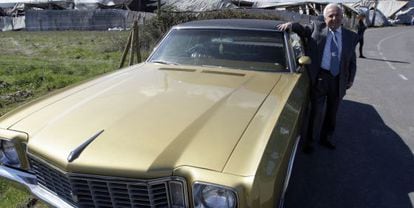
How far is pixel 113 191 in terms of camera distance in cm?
224

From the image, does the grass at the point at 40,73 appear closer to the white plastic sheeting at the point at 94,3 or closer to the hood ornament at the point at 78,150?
the hood ornament at the point at 78,150

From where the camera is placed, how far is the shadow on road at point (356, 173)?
3.61 metres

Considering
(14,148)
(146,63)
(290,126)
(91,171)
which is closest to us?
(91,171)

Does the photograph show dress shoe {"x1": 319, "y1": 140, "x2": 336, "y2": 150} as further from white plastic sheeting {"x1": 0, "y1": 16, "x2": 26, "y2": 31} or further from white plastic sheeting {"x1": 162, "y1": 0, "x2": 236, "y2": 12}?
white plastic sheeting {"x1": 0, "y1": 16, "x2": 26, "y2": 31}

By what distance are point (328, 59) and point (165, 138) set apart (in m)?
2.70

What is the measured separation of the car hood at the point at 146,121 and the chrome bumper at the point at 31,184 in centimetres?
31

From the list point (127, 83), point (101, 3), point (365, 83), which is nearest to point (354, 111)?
point (365, 83)

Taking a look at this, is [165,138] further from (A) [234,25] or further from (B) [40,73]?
(B) [40,73]

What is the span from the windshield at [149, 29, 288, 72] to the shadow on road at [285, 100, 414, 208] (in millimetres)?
1205

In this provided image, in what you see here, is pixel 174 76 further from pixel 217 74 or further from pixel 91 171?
pixel 91 171

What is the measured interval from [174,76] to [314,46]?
1780 mm

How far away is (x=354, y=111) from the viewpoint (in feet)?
21.4

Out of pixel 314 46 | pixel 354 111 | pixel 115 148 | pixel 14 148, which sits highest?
pixel 314 46

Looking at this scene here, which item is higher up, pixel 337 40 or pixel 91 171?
pixel 337 40
